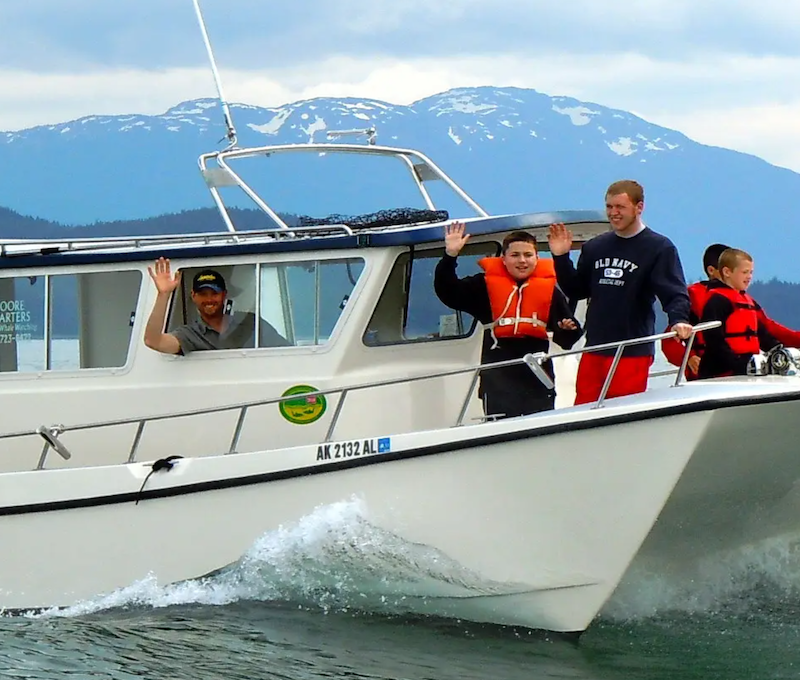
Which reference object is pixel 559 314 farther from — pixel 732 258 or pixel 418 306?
pixel 732 258

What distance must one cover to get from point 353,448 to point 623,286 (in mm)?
1650

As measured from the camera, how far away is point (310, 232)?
8.08 m

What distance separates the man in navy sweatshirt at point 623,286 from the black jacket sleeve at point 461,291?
46 cm

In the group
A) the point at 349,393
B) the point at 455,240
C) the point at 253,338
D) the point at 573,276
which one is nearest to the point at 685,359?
the point at 573,276

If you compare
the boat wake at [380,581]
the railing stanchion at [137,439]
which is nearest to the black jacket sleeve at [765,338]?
the boat wake at [380,581]

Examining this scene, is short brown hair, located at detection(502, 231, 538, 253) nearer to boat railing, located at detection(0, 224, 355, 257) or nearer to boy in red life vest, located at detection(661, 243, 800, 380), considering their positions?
boy in red life vest, located at detection(661, 243, 800, 380)

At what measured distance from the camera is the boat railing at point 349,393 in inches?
265

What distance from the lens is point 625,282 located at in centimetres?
713

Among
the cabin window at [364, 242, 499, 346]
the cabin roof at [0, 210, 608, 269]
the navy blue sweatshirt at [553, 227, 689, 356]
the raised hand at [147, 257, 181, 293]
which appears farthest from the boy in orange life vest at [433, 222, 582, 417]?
the raised hand at [147, 257, 181, 293]

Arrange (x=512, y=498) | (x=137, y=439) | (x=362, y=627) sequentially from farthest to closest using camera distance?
(x=137, y=439), (x=362, y=627), (x=512, y=498)

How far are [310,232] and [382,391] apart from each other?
106 centimetres

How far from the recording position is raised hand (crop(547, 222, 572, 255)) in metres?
7.41

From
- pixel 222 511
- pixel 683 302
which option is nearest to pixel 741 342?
pixel 683 302

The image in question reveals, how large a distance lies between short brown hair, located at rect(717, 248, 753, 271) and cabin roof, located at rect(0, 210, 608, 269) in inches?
29.0
